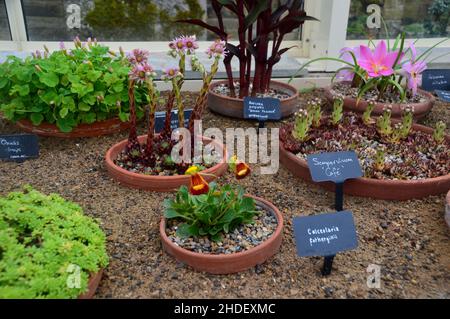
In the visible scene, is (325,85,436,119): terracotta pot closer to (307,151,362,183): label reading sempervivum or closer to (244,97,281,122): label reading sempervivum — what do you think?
(244,97,281,122): label reading sempervivum

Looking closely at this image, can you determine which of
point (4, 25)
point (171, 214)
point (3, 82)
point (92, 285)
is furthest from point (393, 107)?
point (4, 25)

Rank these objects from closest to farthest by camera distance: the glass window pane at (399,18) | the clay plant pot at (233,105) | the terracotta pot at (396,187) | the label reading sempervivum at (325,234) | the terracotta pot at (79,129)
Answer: the label reading sempervivum at (325,234) < the terracotta pot at (396,187) < the terracotta pot at (79,129) < the clay plant pot at (233,105) < the glass window pane at (399,18)

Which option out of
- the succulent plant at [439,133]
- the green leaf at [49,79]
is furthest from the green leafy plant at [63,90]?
the succulent plant at [439,133]

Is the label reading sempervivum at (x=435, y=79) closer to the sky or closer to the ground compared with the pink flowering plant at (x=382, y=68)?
closer to the ground

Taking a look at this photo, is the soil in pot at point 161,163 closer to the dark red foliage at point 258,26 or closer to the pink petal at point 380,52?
the dark red foliage at point 258,26

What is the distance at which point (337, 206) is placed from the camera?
1.68 meters

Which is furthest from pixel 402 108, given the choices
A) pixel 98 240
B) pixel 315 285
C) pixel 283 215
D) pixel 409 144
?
pixel 98 240

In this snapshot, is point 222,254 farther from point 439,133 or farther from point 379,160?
point 439,133

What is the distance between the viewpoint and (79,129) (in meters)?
2.25

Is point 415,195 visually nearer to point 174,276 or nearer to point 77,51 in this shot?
point 174,276

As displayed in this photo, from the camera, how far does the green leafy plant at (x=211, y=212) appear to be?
1439 millimetres

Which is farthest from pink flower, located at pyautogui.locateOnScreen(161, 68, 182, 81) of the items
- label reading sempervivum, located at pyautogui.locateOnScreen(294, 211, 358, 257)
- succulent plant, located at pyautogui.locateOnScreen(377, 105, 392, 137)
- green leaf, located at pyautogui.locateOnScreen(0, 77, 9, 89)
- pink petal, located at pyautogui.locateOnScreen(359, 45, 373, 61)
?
pink petal, located at pyautogui.locateOnScreen(359, 45, 373, 61)

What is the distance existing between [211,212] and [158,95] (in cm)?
71

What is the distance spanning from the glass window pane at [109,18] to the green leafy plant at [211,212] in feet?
7.05
